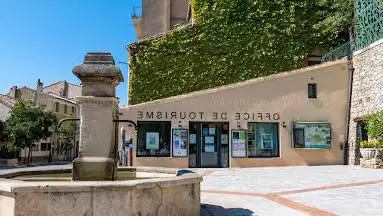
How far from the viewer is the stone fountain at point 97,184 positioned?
5.70 meters

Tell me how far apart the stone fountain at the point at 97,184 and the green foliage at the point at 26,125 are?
2918 centimetres

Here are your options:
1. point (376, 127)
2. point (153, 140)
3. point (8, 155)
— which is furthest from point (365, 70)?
point (8, 155)

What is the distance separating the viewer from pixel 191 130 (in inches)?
875

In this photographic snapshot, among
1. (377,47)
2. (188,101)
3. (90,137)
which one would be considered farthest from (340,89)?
(90,137)

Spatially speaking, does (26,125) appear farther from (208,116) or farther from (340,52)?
(340,52)

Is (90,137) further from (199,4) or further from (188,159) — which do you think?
(199,4)

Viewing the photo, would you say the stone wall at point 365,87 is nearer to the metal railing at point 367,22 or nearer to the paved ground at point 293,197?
the metal railing at point 367,22

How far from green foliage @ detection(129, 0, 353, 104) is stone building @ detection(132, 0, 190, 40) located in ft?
25.1

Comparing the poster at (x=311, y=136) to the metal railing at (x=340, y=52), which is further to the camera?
the metal railing at (x=340, y=52)

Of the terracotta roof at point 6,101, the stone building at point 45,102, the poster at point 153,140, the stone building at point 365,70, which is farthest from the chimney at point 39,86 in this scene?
the stone building at point 365,70

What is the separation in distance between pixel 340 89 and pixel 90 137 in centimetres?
1888

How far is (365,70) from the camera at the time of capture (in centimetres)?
2241

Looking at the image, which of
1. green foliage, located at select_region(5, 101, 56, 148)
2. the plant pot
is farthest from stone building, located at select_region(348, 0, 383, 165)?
green foliage, located at select_region(5, 101, 56, 148)

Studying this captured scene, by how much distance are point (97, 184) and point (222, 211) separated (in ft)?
11.5
